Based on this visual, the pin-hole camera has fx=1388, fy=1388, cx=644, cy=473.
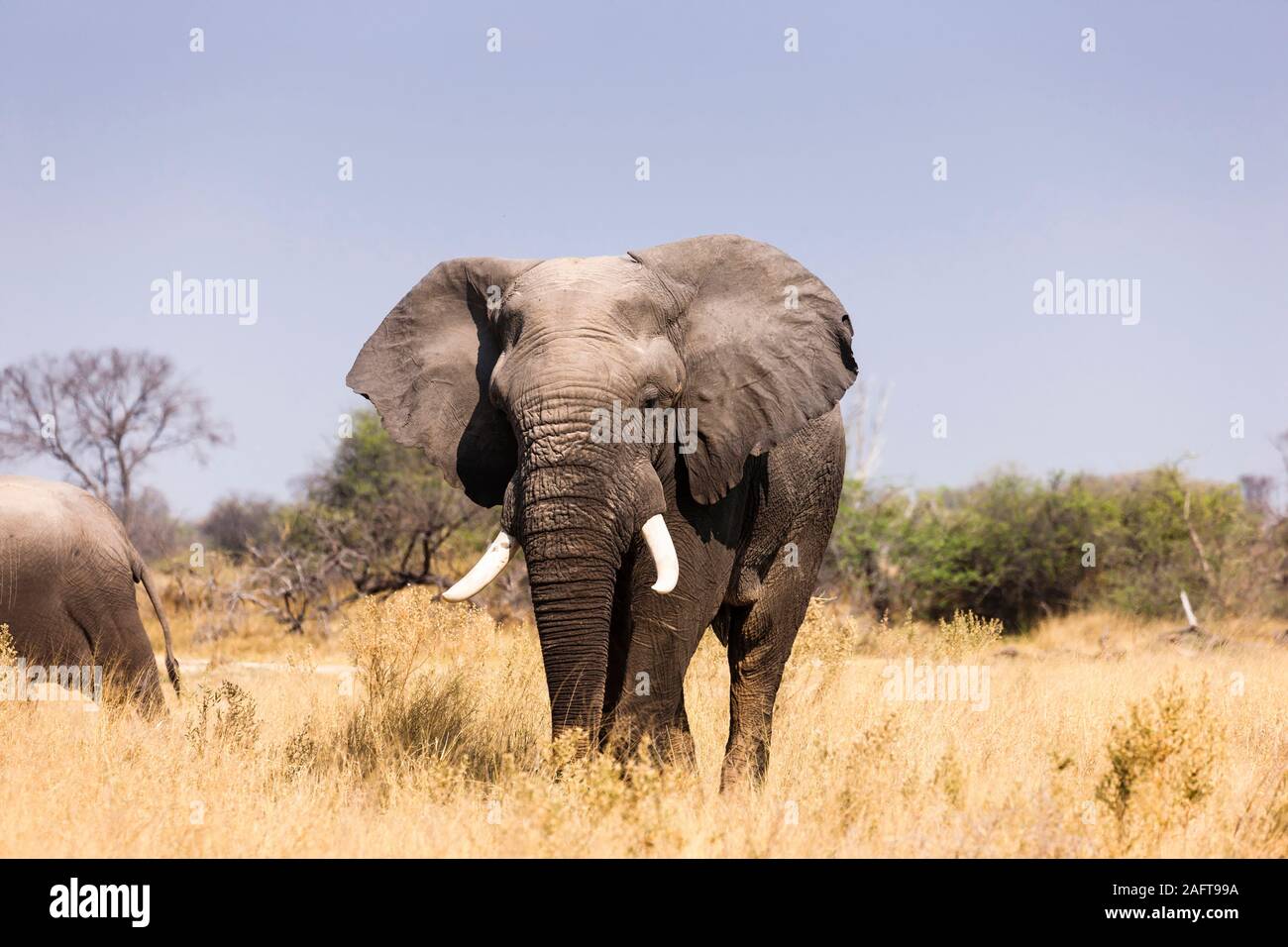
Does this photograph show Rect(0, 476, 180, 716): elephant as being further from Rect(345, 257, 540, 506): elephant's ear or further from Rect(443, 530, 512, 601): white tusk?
Rect(443, 530, 512, 601): white tusk

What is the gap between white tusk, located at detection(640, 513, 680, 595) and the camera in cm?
643

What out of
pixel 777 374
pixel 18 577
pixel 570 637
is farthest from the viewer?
pixel 18 577

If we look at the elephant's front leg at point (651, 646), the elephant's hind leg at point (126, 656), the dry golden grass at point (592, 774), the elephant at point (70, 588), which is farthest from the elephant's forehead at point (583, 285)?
the elephant's hind leg at point (126, 656)

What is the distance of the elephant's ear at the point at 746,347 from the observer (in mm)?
7129

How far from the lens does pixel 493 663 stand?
11320 mm

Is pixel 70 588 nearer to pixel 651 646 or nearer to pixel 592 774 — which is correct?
pixel 651 646

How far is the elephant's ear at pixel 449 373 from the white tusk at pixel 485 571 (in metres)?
0.79

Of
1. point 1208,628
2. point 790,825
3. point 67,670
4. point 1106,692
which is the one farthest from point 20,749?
point 1208,628

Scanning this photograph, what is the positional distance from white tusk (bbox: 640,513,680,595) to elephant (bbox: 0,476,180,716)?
4.86m

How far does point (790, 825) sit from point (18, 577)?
6.06 metres

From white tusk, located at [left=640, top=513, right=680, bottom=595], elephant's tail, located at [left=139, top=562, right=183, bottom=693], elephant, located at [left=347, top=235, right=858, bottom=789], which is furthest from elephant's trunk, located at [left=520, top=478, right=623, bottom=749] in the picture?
elephant's tail, located at [left=139, top=562, right=183, bottom=693]

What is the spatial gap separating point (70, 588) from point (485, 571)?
475cm

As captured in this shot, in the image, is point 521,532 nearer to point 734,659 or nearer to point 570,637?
point 570,637
